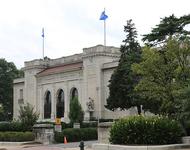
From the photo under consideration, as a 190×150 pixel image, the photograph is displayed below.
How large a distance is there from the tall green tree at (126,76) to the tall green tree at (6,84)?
46.6 meters

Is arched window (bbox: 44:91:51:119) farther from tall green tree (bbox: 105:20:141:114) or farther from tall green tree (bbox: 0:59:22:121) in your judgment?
tall green tree (bbox: 105:20:141:114)

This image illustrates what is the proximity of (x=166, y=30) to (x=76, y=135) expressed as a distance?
1382 centimetres

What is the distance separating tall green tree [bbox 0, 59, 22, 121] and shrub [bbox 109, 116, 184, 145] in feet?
259

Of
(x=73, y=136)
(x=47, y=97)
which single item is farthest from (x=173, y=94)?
(x=47, y=97)

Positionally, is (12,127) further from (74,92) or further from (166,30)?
(74,92)

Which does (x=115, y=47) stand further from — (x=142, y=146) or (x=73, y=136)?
(x=142, y=146)

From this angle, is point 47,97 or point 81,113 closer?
point 81,113

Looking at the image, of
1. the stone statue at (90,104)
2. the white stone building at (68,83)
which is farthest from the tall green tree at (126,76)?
the stone statue at (90,104)

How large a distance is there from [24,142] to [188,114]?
18.8 metres

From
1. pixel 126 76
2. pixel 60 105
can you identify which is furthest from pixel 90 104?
pixel 126 76

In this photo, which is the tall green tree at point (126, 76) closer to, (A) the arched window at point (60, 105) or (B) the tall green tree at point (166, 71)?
(B) the tall green tree at point (166, 71)

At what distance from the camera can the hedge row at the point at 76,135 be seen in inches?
1709

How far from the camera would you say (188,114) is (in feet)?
88.1

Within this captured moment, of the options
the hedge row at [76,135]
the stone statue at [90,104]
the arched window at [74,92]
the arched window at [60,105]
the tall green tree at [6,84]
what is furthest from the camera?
the tall green tree at [6,84]
